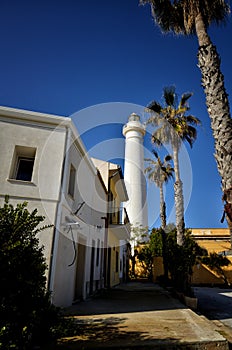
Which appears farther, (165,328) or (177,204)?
(177,204)

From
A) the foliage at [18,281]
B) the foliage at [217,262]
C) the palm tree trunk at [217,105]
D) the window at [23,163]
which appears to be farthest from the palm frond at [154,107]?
the foliage at [217,262]

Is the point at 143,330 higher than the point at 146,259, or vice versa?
the point at 146,259

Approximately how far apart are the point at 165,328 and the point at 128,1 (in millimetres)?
10530

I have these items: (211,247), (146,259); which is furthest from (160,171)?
(211,247)

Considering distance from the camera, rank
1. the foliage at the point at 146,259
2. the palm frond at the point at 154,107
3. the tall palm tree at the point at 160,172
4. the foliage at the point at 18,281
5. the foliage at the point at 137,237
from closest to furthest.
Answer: the foliage at the point at 18,281
the palm frond at the point at 154,107
the tall palm tree at the point at 160,172
the foliage at the point at 146,259
the foliage at the point at 137,237

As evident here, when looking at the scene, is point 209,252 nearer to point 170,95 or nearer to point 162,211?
point 162,211

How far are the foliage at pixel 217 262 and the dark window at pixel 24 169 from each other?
2227 cm

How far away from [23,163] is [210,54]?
6746mm

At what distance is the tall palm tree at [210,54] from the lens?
158 inches

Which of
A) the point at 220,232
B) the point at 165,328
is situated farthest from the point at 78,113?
the point at 220,232

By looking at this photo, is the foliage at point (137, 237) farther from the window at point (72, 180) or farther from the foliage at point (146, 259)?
the window at point (72, 180)

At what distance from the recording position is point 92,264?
1175 centimetres

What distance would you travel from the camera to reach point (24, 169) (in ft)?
27.6

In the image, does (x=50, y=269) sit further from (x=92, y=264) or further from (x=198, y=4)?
(x=198, y=4)
